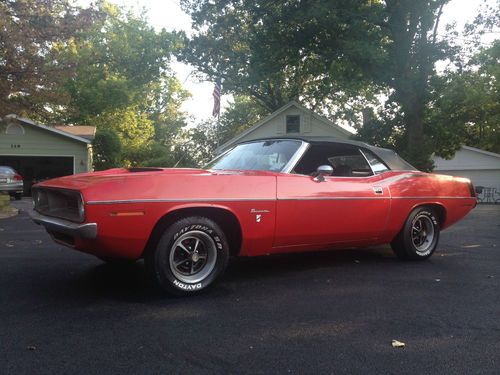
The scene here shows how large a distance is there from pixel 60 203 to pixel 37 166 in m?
24.2

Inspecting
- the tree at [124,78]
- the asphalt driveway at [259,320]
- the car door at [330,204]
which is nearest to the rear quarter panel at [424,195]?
the car door at [330,204]

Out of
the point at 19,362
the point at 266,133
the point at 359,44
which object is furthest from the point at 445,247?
the point at 266,133

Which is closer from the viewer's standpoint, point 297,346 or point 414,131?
point 297,346

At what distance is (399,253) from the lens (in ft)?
19.1

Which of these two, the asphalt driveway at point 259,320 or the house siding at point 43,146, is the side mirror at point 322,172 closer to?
the asphalt driveway at point 259,320

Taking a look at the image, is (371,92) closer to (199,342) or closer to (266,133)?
(266,133)

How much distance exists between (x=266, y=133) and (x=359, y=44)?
11.9 metres

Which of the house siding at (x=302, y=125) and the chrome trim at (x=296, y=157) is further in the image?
the house siding at (x=302, y=125)

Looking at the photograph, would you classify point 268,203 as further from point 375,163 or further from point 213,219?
point 375,163

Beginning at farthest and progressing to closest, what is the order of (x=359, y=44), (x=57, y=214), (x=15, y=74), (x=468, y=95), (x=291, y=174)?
(x=468, y=95) < (x=359, y=44) < (x=15, y=74) < (x=291, y=174) < (x=57, y=214)

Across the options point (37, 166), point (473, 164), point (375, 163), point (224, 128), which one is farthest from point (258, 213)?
point (224, 128)

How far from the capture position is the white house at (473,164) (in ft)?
104

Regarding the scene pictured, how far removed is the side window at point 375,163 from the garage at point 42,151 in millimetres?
22606

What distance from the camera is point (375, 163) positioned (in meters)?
5.64
